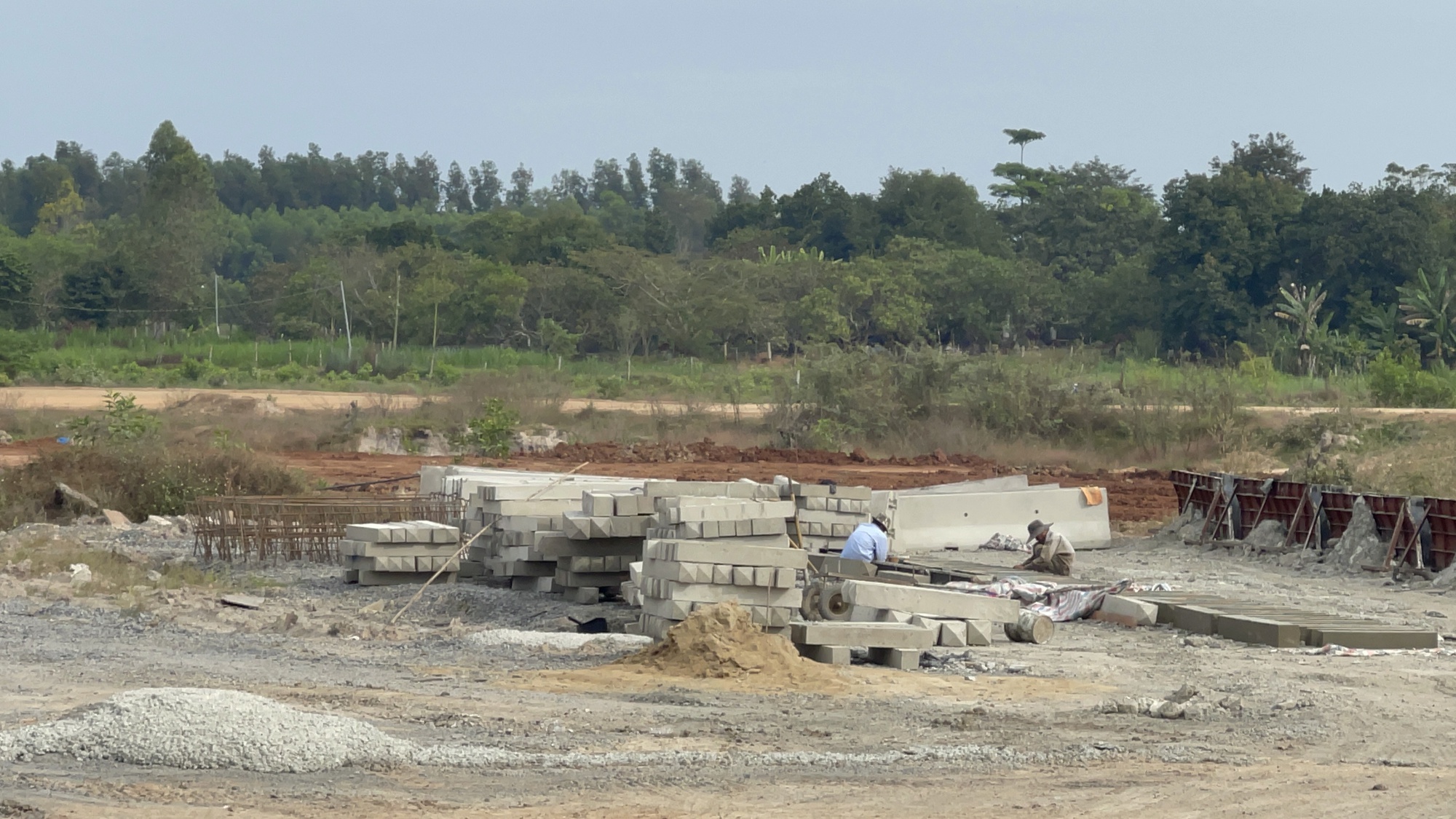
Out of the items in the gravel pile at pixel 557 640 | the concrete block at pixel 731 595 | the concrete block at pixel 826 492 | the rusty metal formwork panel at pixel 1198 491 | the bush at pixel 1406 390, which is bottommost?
the gravel pile at pixel 557 640

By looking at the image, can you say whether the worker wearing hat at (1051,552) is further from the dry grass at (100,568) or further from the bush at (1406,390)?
the bush at (1406,390)

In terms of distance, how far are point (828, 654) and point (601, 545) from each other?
3.42m

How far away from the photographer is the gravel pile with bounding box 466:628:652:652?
11.1m

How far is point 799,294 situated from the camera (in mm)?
65250

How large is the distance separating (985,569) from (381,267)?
183 feet

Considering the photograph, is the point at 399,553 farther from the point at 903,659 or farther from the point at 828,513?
the point at 903,659

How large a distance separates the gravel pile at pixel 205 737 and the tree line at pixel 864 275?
45.8 m

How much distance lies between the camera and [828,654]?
1069cm

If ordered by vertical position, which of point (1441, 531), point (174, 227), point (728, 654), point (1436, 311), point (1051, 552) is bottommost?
point (728, 654)

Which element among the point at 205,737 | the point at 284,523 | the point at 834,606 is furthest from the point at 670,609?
the point at 284,523

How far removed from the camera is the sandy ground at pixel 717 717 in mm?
6602

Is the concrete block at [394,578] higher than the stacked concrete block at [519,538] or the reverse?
the reverse

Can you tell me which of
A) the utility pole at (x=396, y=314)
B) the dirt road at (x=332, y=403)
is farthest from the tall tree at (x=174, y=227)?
the dirt road at (x=332, y=403)

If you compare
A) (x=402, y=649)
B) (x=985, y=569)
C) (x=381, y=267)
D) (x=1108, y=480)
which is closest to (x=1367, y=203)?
(x=1108, y=480)
